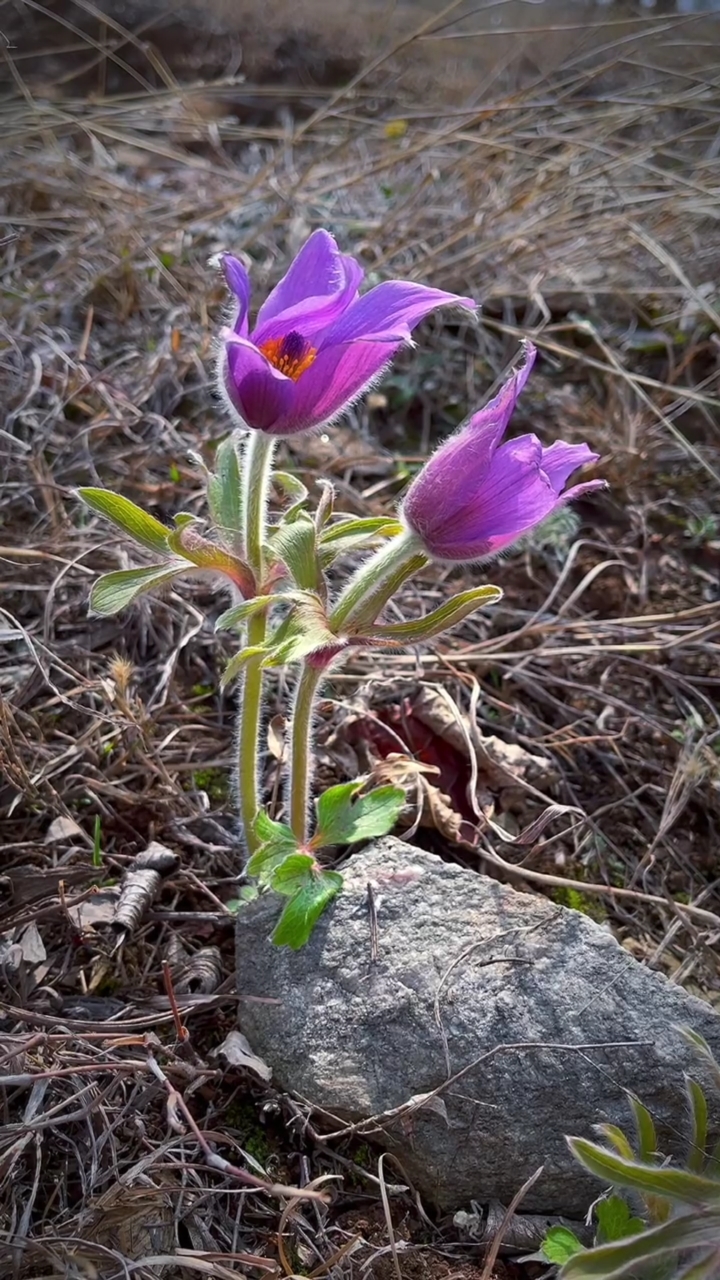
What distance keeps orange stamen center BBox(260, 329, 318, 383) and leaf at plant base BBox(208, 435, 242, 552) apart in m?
0.25

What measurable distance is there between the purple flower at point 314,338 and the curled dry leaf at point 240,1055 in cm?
98

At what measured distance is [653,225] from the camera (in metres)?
3.35

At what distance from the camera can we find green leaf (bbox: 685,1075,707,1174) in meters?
1.21

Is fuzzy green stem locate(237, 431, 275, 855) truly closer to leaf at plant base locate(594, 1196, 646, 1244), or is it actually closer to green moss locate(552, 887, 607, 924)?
green moss locate(552, 887, 607, 924)

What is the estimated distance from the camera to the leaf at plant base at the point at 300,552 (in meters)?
1.40

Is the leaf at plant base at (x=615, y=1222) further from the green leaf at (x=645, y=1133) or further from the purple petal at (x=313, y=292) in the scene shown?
the purple petal at (x=313, y=292)

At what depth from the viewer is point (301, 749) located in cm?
154

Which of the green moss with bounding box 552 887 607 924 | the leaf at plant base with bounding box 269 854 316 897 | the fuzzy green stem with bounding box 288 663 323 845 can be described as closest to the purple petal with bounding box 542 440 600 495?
the fuzzy green stem with bounding box 288 663 323 845

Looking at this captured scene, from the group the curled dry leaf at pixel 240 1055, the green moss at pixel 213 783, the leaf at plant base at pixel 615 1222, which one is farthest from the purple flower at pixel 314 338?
the leaf at plant base at pixel 615 1222

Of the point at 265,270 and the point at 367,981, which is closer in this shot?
the point at 367,981

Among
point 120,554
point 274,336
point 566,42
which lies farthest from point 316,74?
point 274,336

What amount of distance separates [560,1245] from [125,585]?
→ 1119 millimetres

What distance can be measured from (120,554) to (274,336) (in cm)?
94

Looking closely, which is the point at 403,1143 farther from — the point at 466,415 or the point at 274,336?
the point at 466,415
